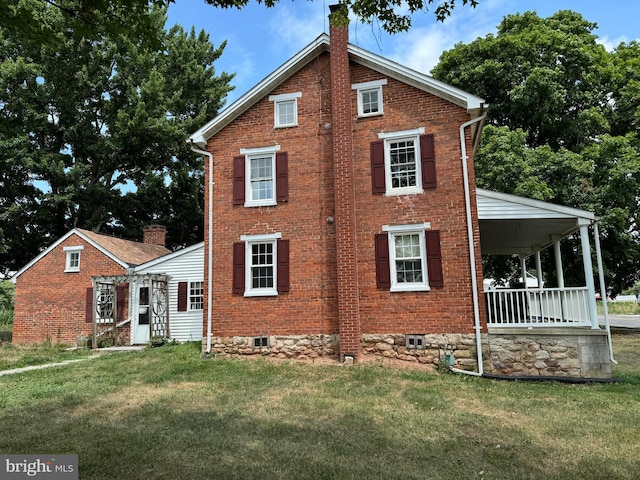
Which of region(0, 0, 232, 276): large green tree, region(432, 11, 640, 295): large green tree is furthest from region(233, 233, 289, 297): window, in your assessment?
region(0, 0, 232, 276): large green tree

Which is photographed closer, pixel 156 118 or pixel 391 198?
pixel 391 198

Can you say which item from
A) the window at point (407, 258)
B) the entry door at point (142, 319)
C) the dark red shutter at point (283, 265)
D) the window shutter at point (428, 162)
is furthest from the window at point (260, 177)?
the entry door at point (142, 319)

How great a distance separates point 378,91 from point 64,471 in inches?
427

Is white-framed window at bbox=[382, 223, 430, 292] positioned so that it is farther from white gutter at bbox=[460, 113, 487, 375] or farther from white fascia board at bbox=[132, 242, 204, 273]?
white fascia board at bbox=[132, 242, 204, 273]

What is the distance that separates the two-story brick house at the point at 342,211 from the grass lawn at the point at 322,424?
5.13 feet

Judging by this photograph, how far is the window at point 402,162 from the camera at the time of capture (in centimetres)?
1138

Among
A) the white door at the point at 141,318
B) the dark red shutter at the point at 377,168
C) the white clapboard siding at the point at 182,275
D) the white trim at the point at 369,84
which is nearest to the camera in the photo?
the dark red shutter at the point at 377,168

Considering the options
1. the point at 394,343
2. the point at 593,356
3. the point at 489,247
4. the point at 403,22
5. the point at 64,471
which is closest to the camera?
the point at 64,471

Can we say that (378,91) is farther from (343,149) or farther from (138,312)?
(138,312)

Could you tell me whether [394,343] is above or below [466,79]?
below

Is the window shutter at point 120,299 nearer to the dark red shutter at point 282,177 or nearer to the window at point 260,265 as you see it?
the window at point 260,265

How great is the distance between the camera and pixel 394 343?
11023 mm

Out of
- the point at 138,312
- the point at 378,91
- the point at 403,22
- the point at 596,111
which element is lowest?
the point at 138,312

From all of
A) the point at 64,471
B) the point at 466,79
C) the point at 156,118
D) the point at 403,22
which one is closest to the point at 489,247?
the point at 466,79
